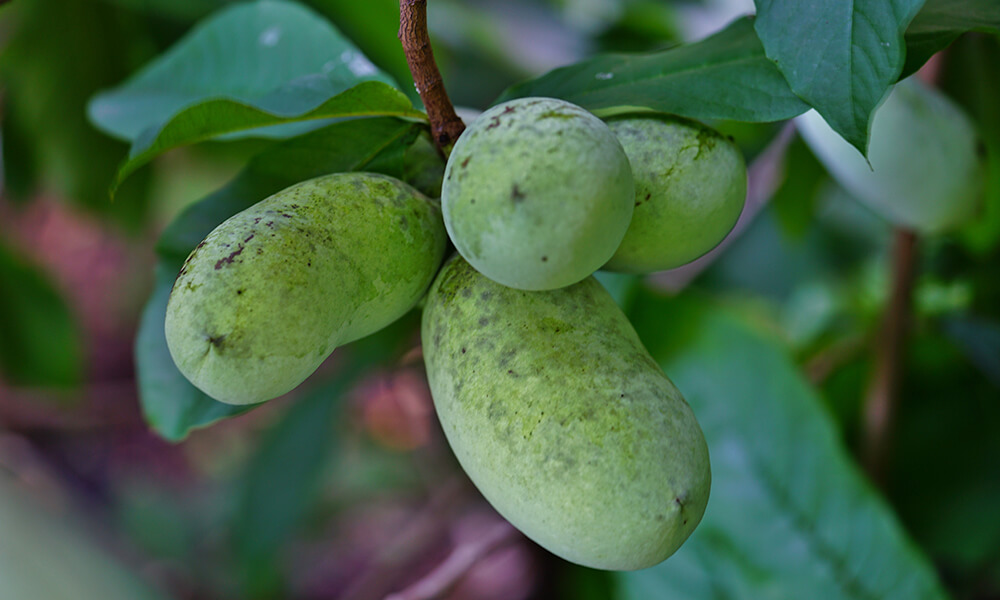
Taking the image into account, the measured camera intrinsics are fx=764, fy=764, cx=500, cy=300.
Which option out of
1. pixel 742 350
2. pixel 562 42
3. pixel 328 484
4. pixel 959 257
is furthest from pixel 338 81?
pixel 328 484

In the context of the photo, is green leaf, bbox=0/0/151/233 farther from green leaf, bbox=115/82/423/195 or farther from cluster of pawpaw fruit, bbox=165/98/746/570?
cluster of pawpaw fruit, bbox=165/98/746/570

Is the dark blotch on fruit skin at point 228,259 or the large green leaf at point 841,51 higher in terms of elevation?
the dark blotch on fruit skin at point 228,259

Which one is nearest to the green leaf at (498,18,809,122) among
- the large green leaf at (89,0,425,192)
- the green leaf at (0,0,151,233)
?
the large green leaf at (89,0,425,192)

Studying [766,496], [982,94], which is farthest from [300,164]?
[982,94]

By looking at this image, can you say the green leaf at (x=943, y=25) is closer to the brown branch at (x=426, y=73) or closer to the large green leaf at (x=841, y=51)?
the large green leaf at (x=841, y=51)

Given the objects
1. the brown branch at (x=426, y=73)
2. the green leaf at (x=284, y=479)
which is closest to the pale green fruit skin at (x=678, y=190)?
the brown branch at (x=426, y=73)

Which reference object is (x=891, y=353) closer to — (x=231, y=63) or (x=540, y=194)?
(x=540, y=194)
